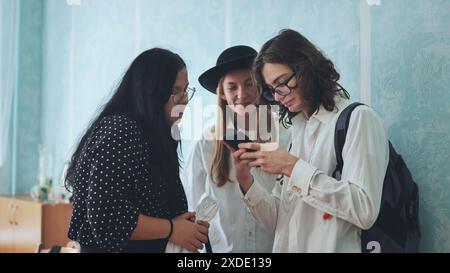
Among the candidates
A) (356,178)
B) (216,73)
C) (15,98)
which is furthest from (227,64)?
(15,98)

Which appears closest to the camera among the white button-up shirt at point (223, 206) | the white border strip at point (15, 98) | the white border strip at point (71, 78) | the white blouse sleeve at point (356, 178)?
the white blouse sleeve at point (356, 178)

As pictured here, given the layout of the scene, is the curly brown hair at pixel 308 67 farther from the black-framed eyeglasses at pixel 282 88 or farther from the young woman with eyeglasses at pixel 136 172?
the young woman with eyeglasses at pixel 136 172

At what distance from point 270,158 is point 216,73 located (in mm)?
260

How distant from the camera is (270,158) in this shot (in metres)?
0.96

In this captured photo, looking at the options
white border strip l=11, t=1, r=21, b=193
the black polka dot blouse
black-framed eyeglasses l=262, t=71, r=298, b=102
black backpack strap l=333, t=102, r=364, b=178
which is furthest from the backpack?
white border strip l=11, t=1, r=21, b=193

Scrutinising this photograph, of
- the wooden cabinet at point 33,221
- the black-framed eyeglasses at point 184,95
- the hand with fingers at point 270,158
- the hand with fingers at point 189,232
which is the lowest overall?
the wooden cabinet at point 33,221

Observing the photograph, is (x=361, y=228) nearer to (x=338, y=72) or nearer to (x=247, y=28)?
(x=338, y=72)

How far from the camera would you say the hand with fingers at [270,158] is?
94 cm

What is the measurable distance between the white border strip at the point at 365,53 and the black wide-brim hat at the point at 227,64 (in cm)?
23

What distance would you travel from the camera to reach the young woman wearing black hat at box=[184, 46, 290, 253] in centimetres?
107

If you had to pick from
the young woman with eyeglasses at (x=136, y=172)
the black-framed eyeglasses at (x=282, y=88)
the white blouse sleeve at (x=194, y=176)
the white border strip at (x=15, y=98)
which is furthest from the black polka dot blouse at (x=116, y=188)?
the white border strip at (x=15, y=98)
